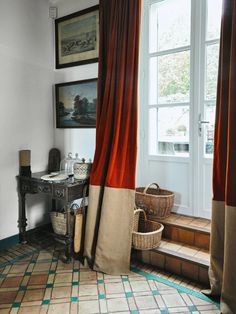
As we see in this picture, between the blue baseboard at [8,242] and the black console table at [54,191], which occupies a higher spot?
the black console table at [54,191]

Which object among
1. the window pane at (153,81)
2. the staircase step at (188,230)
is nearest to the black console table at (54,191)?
the staircase step at (188,230)

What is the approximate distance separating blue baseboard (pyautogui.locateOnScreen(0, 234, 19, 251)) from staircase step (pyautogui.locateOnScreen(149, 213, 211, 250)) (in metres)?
1.45

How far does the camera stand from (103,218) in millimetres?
2389

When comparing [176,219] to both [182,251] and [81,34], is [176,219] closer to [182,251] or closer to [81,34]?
[182,251]

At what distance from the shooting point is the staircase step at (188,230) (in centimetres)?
239

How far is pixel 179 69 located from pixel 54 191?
1713 millimetres

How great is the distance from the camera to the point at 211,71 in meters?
2.53

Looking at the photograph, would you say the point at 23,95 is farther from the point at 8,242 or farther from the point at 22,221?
the point at 8,242

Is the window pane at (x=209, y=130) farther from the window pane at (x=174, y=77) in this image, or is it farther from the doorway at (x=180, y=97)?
the window pane at (x=174, y=77)

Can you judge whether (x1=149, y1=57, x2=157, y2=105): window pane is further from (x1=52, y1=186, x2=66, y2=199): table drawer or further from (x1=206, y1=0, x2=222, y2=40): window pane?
(x1=52, y1=186, x2=66, y2=199): table drawer

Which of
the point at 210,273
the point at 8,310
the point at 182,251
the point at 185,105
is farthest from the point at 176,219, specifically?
the point at 8,310

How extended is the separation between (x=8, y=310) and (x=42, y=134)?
185 centimetres

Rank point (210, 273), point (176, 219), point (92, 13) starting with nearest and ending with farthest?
point (210, 273) < point (176, 219) < point (92, 13)

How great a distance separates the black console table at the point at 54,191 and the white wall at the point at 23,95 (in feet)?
0.27
